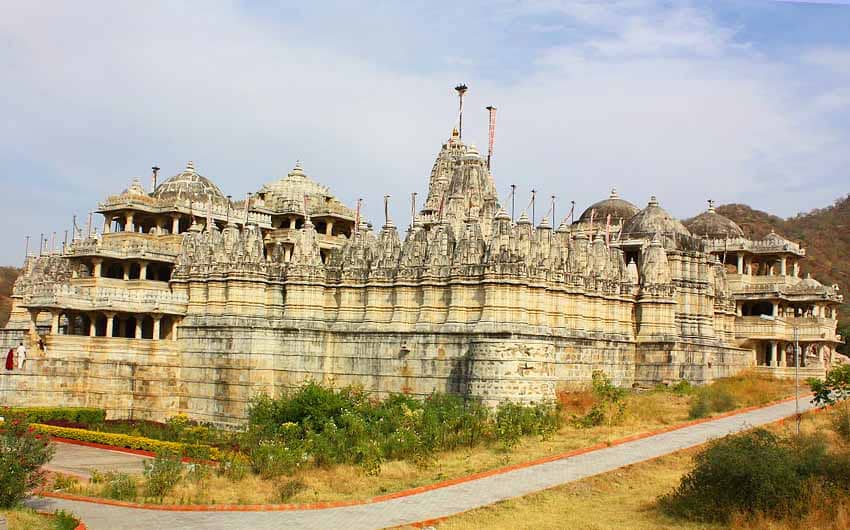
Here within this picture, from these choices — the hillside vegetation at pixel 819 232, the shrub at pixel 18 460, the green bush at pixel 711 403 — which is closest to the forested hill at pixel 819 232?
the hillside vegetation at pixel 819 232

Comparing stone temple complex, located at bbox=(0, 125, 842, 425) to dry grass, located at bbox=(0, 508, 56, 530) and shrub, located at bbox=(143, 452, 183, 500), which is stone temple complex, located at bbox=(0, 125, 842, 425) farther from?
dry grass, located at bbox=(0, 508, 56, 530)

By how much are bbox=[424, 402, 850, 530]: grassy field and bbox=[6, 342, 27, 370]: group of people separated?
84.9 ft

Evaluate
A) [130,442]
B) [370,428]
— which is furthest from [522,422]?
[130,442]

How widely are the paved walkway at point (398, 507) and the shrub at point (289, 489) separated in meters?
1.41

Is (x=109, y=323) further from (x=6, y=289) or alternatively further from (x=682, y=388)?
(x=6, y=289)

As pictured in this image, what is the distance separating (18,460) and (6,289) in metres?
93.2

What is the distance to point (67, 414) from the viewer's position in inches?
1487

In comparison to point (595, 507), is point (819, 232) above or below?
above

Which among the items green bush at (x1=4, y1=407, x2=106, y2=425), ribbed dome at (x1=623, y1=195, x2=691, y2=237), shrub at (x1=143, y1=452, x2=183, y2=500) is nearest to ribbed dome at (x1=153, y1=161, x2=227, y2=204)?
green bush at (x1=4, y1=407, x2=106, y2=425)

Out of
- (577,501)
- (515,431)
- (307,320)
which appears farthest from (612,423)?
(307,320)

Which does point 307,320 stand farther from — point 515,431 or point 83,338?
point 515,431

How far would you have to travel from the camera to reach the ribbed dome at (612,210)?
182 feet

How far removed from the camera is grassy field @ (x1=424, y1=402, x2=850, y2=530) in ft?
62.1

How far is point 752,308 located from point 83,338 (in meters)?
37.1
